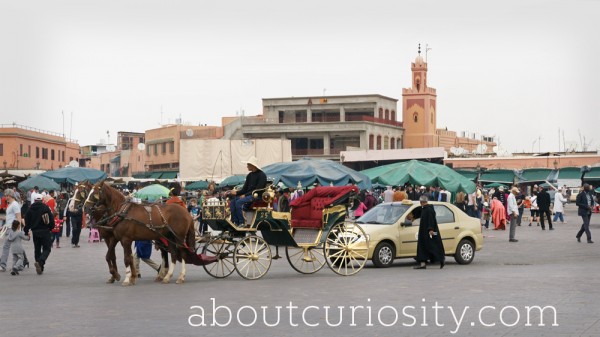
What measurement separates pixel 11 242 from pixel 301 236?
20.5ft

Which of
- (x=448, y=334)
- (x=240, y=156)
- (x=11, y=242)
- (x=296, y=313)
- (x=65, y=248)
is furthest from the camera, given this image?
(x=240, y=156)

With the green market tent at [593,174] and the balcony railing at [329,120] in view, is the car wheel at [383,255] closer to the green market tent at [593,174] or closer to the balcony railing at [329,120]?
the green market tent at [593,174]

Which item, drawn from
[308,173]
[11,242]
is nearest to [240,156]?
[308,173]

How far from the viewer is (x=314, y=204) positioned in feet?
61.5

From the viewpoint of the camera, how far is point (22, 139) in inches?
3531

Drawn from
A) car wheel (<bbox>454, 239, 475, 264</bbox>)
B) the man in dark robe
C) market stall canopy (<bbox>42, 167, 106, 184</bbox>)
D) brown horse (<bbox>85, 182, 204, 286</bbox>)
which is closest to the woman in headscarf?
market stall canopy (<bbox>42, 167, 106, 184</bbox>)

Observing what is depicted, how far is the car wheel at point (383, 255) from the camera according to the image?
20900 millimetres

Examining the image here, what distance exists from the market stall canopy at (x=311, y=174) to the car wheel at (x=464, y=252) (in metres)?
11.6

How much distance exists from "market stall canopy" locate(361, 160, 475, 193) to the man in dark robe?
15.8 meters

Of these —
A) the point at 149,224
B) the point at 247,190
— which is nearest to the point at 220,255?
the point at 247,190

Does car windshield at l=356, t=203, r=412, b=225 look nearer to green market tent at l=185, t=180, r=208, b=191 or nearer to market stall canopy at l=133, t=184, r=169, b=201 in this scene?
market stall canopy at l=133, t=184, r=169, b=201

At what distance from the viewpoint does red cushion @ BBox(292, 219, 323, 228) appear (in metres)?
18.6

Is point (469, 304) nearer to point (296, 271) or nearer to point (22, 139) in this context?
point (296, 271)

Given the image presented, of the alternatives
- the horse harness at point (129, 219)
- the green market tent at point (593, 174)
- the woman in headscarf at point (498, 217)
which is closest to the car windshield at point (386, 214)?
the horse harness at point (129, 219)
